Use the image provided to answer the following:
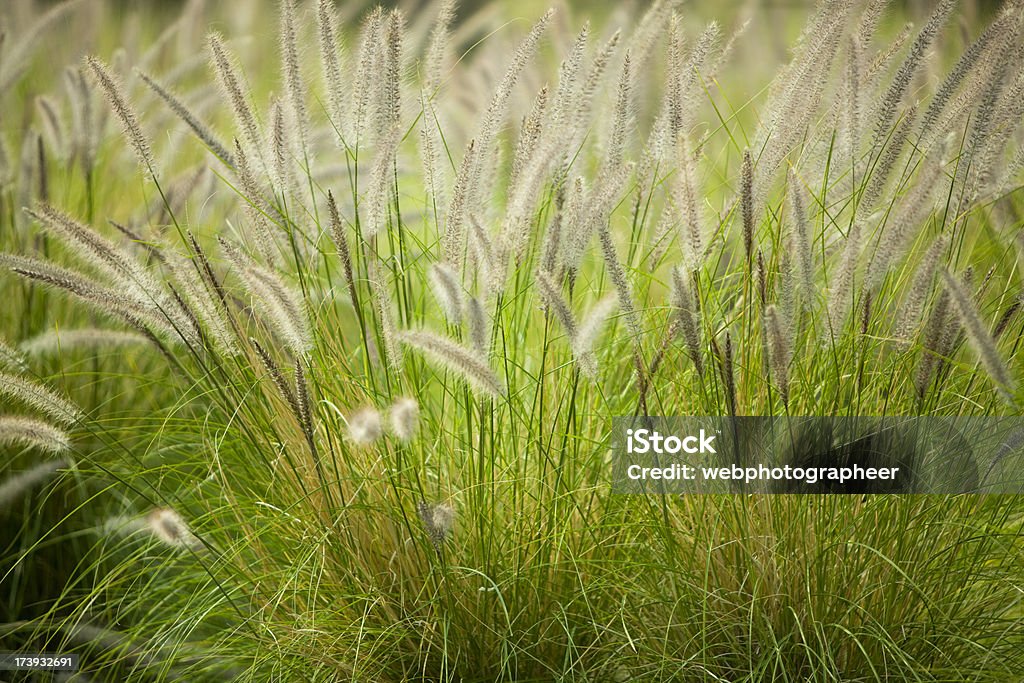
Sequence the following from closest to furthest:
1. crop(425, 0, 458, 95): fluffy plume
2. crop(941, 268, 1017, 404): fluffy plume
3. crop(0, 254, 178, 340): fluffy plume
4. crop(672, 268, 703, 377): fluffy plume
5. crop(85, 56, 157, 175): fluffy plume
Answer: crop(941, 268, 1017, 404): fluffy plume, crop(672, 268, 703, 377): fluffy plume, crop(0, 254, 178, 340): fluffy plume, crop(85, 56, 157, 175): fluffy plume, crop(425, 0, 458, 95): fluffy plume

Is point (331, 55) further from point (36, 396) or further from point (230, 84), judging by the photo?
point (36, 396)

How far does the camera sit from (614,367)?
192 cm

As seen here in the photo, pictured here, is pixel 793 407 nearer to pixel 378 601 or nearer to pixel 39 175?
pixel 378 601

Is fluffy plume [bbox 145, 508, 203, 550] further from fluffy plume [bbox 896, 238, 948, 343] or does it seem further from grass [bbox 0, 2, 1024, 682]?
fluffy plume [bbox 896, 238, 948, 343]

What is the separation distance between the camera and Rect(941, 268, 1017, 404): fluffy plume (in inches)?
50.1

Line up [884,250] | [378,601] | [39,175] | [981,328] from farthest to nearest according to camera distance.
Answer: [39,175], [378,601], [884,250], [981,328]

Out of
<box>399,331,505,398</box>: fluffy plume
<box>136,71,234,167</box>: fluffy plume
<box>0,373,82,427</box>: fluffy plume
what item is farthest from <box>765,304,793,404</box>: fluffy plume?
<box>0,373,82,427</box>: fluffy plume

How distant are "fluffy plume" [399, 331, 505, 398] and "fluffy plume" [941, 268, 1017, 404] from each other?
25.9 inches

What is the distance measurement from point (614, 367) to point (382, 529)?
598 mm

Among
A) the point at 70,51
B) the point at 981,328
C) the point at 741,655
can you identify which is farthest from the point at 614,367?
the point at 70,51

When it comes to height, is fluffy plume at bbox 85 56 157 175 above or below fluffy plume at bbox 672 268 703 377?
above

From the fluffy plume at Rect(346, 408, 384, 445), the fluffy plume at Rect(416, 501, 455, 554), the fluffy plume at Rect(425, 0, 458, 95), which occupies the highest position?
the fluffy plume at Rect(425, 0, 458, 95)

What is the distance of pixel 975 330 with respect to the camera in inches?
50.3

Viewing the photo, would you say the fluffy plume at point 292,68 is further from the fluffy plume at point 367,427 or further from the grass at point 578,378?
the fluffy plume at point 367,427
